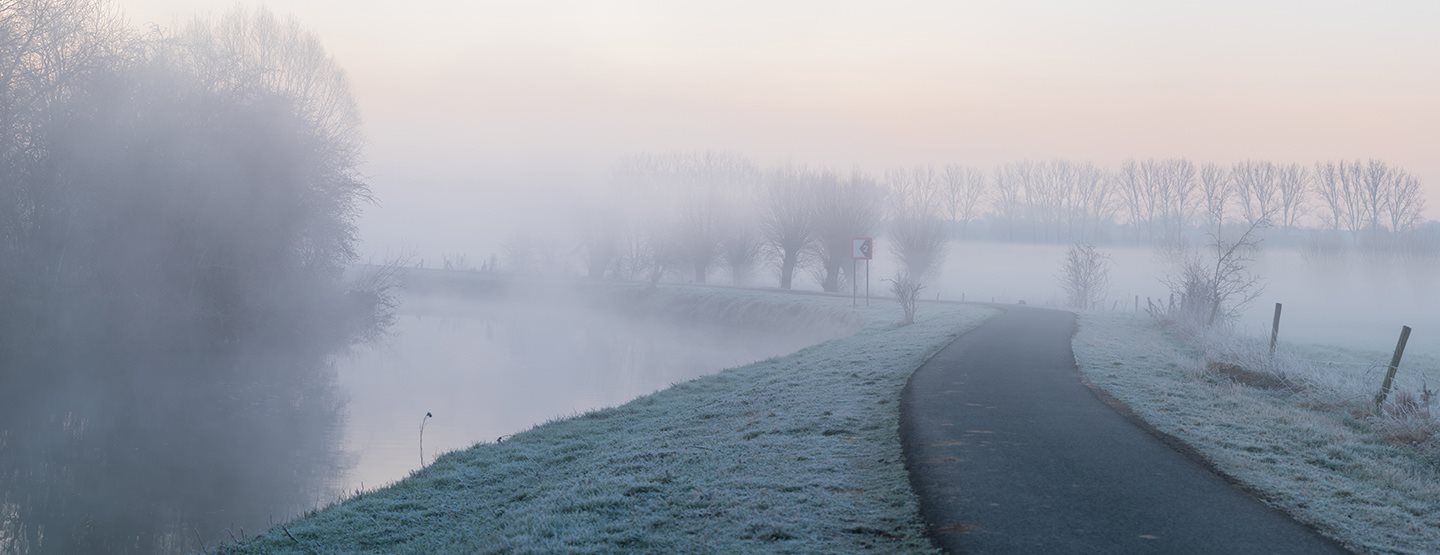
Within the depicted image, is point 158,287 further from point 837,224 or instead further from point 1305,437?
point 837,224

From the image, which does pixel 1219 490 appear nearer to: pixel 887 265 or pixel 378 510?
pixel 378 510

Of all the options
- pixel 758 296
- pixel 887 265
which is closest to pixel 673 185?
pixel 887 265

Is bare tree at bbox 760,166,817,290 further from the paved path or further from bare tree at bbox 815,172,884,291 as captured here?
the paved path

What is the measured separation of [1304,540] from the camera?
23.0 ft

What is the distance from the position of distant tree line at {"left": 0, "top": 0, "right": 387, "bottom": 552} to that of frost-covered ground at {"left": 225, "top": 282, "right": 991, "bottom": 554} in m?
4.05

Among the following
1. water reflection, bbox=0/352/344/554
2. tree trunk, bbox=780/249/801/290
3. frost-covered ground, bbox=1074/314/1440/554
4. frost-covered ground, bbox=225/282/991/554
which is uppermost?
tree trunk, bbox=780/249/801/290

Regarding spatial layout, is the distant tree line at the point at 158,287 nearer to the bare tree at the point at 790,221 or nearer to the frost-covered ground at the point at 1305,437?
the frost-covered ground at the point at 1305,437

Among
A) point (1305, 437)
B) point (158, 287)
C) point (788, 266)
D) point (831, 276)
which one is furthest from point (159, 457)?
point (788, 266)

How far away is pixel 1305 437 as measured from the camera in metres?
11.1

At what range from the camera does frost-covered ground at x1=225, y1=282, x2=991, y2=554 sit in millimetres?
7484

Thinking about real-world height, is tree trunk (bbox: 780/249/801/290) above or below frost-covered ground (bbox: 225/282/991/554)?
above

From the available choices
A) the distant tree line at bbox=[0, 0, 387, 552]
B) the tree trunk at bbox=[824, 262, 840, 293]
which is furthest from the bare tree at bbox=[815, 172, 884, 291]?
the distant tree line at bbox=[0, 0, 387, 552]

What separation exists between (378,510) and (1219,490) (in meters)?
7.96

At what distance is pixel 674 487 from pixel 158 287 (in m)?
24.1
